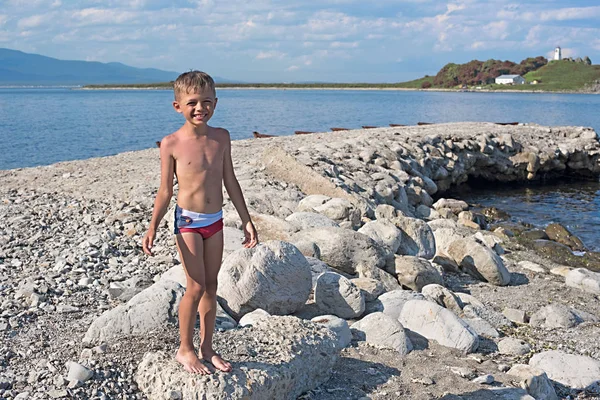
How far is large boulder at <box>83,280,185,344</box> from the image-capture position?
15.8 ft

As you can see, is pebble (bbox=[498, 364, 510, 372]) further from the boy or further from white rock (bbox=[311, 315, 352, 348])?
the boy

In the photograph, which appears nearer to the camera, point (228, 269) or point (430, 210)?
point (228, 269)

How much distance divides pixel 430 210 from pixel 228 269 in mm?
9594

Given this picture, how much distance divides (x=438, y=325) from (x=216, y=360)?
2.65 m

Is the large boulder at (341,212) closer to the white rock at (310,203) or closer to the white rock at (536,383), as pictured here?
the white rock at (310,203)

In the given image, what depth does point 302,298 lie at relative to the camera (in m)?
5.98

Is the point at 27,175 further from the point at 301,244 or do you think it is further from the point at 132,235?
the point at 301,244

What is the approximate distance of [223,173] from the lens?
4.27m

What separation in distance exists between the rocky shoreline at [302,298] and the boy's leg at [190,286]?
157 millimetres

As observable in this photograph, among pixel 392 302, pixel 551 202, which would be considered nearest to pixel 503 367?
pixel 392 302

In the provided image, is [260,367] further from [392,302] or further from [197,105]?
[392,302]

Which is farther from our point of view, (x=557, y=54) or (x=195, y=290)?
(x=557, y=54)

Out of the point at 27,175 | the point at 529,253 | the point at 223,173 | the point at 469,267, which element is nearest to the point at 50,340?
the point at 223,173

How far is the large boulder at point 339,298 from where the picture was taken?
6.16 meters
